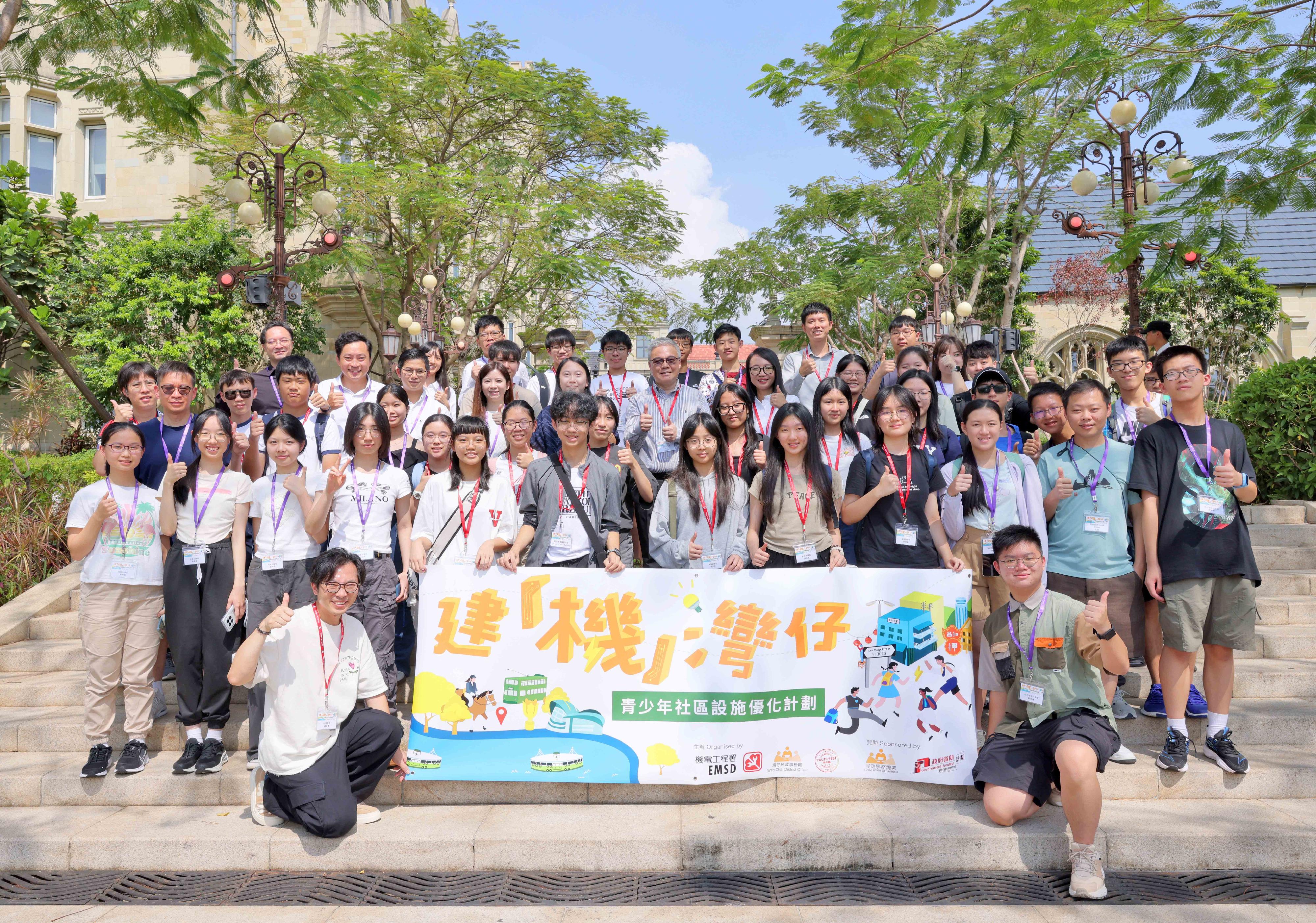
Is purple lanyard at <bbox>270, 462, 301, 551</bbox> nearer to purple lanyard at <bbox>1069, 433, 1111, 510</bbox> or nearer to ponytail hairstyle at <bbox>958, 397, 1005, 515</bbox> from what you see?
ponytail hairstyle at <bbox>958, 397, 1005, 515</bbox>

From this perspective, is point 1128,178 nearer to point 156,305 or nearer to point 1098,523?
point 1098,523

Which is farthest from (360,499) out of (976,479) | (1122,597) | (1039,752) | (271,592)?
(1122,597)

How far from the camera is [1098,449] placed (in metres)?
4.47

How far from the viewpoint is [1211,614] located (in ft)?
13.8

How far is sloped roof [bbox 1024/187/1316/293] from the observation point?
81.5ft

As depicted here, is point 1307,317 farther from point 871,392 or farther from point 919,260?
point 871,392

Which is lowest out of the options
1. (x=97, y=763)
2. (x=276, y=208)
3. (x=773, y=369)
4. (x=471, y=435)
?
(x=97, y=763)

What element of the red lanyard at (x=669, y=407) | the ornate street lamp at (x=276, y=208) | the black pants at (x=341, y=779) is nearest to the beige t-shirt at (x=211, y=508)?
the black pants at (x=341, y=779)

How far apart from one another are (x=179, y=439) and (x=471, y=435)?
1831 mm

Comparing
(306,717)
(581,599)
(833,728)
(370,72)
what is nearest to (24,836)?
(306,717)

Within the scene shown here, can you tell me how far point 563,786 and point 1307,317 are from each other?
29.0 metres

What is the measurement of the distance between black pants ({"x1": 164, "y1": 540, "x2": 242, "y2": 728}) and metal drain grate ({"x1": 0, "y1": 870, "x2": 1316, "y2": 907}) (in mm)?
877

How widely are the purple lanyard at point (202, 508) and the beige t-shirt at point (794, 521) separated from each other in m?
3.05

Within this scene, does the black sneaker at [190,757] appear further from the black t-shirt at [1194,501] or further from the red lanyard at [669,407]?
the black t-shirt at [1194,501]
